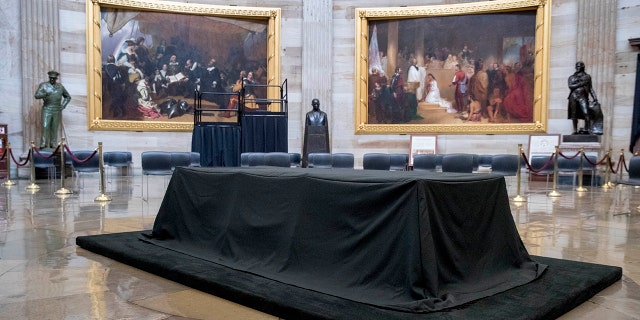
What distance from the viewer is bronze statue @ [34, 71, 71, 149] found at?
1416 centimetres

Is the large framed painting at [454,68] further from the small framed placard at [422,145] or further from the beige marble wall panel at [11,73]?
the beige marble wall panel at [11,73]

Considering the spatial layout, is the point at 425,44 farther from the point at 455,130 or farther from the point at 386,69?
the point at 455,130

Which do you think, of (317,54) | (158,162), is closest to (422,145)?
(317,54)

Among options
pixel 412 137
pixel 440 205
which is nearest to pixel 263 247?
pixel 440 205

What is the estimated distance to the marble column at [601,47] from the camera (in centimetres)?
1459

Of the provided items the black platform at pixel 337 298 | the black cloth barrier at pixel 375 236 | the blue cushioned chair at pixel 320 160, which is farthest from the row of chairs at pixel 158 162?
the black cloth barrier at pixel 375 236

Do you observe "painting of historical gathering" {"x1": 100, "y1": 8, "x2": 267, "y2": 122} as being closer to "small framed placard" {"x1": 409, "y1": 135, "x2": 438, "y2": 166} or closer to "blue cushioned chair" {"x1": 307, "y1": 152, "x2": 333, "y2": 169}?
"blue cushioned chair" {"x1": 307, "y1": 152, "x2": 333, "y2": 169}

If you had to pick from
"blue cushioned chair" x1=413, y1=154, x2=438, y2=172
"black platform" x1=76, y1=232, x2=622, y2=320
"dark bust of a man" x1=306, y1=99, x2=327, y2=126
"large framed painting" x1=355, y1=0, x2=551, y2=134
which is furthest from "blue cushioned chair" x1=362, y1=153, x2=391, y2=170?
"black platform" x1=76, y1=232, x2=622, y2=320

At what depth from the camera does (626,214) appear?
311 inches

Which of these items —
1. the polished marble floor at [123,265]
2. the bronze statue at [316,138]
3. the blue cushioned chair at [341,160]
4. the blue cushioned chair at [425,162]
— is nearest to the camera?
the polished marble floor at [123,265]

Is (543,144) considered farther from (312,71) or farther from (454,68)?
(312,71)

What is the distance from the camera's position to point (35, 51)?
14766 millimetres

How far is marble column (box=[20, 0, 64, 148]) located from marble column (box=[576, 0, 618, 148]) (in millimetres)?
15292

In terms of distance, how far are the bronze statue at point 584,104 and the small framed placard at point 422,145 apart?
13.2 ft
